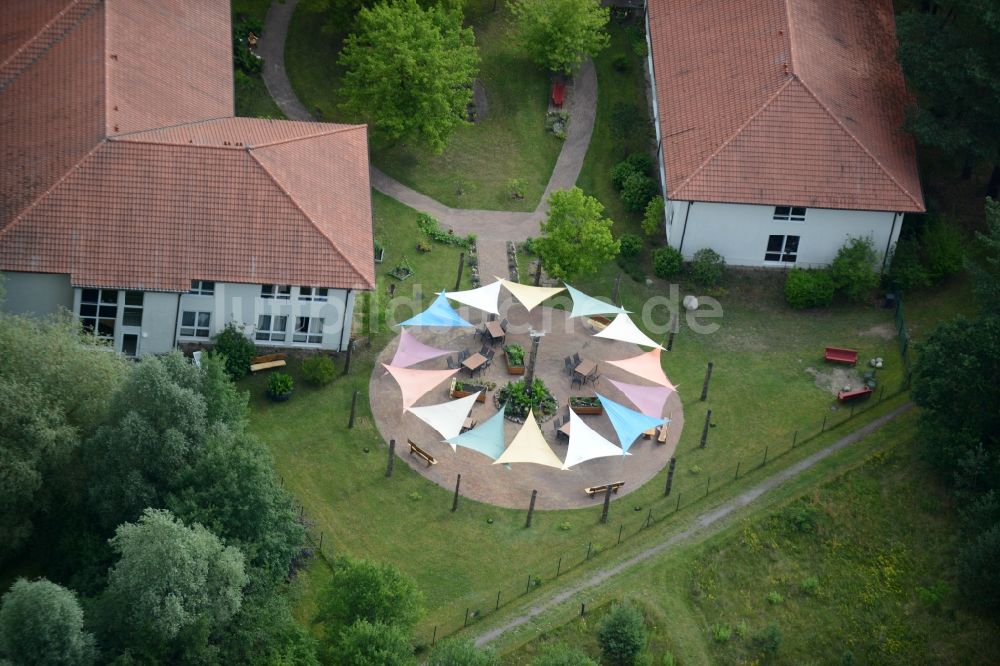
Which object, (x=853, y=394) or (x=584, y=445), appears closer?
(x=584, y=445)

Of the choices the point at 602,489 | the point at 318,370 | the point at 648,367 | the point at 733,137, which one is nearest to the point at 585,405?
the point at 648,367

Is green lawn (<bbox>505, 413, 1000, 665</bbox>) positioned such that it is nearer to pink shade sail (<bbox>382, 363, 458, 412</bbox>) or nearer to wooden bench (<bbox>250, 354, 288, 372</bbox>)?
pink shade sail (<bbox>382, 363, 458, 412</bbox>)

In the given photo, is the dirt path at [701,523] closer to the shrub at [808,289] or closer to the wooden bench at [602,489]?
the wooden bench at [602,489]

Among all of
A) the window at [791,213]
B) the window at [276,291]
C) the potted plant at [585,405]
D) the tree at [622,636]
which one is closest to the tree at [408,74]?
the window at [276,291]

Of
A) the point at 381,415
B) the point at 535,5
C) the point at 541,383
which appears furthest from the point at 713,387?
the point at 535,5

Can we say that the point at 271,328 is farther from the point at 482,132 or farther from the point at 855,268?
the point at 855,268
